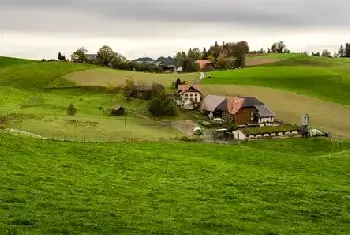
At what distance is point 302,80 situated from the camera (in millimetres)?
126438

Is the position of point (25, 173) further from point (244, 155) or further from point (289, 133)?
point (289, 133)

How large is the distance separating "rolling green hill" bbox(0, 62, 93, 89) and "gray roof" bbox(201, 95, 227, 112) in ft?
150

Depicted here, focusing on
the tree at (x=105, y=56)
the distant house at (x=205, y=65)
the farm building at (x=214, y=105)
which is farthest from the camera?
the tree at (x=105, y=56)

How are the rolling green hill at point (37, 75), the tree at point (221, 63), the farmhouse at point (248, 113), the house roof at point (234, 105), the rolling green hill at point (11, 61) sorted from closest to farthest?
1. the house roof at point (234, 105)
2. the farmhouse at point (248, 113)
3. the rolling green hill at point (37, 75)
4. the tree at point (221, 63)
5. the rolling green hill at point (11, 61)

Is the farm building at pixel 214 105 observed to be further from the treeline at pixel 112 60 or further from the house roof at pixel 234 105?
the treeline at pixel 112 60

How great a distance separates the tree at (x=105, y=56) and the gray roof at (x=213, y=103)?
8826 cm

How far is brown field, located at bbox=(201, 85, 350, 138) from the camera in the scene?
279 feet

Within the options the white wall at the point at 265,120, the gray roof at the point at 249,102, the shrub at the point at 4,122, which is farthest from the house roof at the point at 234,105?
the shrub at the point at 4,122

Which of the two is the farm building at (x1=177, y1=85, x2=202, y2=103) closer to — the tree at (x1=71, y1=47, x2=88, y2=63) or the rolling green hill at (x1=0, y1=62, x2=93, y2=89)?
the rolling green hill at (x1=0, y1=62, x2=93, y2=89)

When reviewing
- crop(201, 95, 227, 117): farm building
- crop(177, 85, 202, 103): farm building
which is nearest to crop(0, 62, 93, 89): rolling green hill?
crop(177, 85, 202, 103): farm building

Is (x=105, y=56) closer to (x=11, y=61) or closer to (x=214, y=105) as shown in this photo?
(x=11, y=61)

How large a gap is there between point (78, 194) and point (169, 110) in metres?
60.1

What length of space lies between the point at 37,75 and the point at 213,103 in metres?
65.7

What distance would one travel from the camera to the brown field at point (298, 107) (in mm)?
85062
